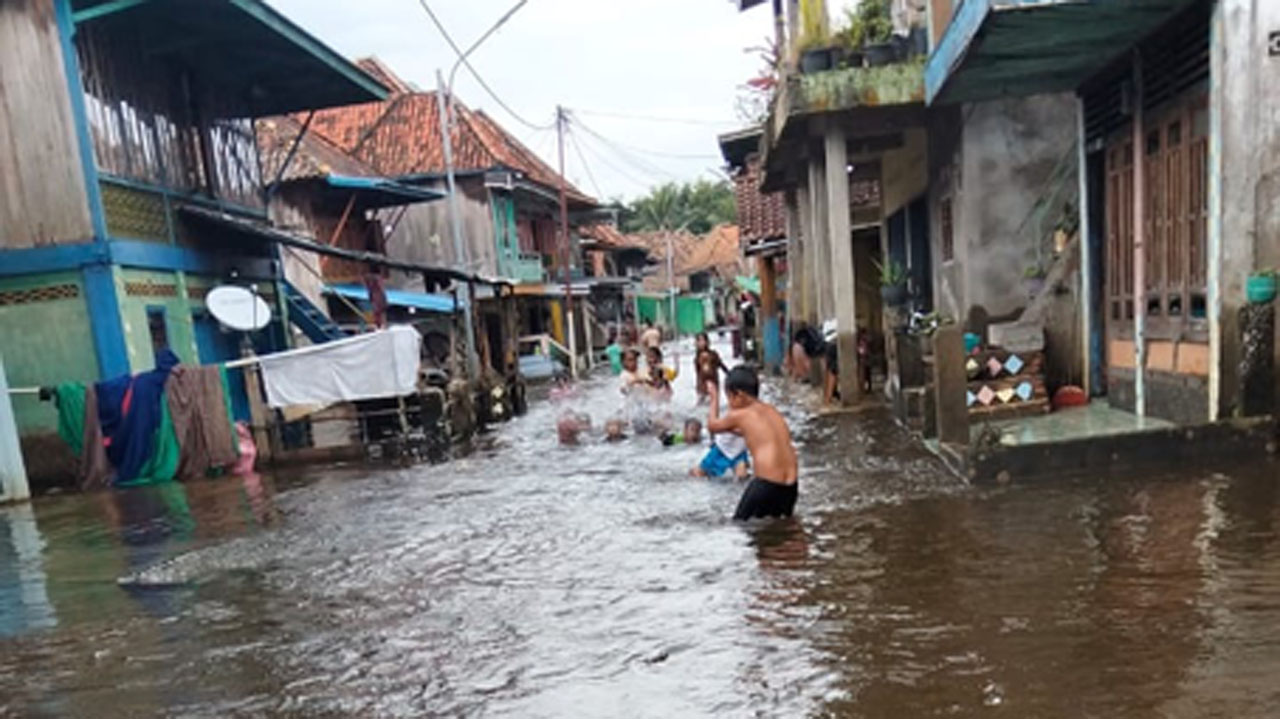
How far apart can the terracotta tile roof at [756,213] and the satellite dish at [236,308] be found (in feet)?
46.5

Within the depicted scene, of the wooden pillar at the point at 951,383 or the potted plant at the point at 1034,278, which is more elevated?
the potted plant at the point at 1034,278

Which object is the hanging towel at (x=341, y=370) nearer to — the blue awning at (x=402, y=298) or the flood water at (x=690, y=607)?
the flood water at (x=690, y=607)

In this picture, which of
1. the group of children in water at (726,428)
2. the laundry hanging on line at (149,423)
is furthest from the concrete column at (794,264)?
the laundry hanging on line at (149,423)

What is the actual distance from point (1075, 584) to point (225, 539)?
302 inches

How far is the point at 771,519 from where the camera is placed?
290 inches

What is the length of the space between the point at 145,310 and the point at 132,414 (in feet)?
5.59

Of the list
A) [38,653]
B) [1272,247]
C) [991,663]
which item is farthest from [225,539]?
[1272,247]

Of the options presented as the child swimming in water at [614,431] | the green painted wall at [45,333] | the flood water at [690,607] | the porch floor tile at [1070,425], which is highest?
the green painted wall at [45,333]

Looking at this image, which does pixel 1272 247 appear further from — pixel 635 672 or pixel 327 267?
pixel 327 267

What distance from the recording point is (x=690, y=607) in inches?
211

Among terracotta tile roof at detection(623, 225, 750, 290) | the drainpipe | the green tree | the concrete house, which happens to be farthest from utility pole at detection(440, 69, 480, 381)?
the green tree

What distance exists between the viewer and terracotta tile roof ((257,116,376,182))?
69.2ft

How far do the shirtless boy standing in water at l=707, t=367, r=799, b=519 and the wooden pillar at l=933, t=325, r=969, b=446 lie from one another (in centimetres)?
205

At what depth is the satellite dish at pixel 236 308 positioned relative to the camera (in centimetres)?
1427
